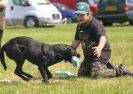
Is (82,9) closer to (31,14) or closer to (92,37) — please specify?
(92,37)

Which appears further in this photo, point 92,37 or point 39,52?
point 92,37

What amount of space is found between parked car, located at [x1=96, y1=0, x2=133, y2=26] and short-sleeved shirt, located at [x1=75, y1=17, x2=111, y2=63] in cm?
1789

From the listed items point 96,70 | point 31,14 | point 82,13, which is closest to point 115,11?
point 31,14

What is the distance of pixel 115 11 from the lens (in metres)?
27.8

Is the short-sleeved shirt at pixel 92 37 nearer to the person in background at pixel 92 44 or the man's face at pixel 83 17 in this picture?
the person in background at pixel 92 44

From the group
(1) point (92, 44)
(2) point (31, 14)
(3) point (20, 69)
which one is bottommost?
(2) point (31, 14)

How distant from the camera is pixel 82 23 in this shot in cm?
947

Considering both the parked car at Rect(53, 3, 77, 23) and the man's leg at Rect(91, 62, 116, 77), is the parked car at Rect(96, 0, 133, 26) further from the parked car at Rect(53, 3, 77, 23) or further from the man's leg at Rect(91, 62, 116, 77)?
Result: the man's leg at Rect(91, 62, 116, 77)

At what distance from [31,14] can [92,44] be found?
19760 mm

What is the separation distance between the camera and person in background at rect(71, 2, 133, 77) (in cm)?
933

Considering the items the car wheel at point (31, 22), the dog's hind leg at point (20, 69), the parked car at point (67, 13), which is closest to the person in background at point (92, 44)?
the dog's hind leg at point (20, 69)

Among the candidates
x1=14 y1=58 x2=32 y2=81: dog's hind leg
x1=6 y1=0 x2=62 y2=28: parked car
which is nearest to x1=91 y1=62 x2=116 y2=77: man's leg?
x1=14 y1=58 x2=32 y2=81: dog's hind leg

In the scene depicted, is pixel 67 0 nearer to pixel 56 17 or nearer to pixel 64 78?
pixel 56 17

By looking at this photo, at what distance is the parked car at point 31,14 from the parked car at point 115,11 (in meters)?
2.55
